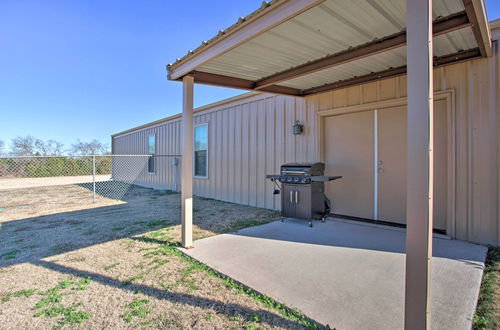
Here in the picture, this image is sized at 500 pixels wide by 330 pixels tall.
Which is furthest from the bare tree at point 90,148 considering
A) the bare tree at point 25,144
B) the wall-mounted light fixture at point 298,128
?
the wall-mounted light fixture at point 298,128

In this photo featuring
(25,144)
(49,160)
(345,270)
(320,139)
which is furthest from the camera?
(25,144)

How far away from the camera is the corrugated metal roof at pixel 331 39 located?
2.25 m

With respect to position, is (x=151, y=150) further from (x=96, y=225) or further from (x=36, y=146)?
(x=36, y=146)

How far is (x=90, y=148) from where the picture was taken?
21.9 m

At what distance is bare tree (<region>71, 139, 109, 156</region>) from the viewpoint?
20828mm

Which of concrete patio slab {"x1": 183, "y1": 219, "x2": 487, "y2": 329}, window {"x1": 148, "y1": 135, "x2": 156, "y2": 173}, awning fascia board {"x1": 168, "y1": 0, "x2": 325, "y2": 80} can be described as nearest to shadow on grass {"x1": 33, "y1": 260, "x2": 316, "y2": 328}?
concrete patio slab {"x1": 183, "y1": 219, "x2": 487, "y2": 329}

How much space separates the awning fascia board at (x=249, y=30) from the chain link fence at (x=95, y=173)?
20.1 feet

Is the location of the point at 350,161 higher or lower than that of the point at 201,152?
lower

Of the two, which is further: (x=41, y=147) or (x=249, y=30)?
(x=41, y=147)

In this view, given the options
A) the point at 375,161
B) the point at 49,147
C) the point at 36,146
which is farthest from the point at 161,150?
the point at 36,146

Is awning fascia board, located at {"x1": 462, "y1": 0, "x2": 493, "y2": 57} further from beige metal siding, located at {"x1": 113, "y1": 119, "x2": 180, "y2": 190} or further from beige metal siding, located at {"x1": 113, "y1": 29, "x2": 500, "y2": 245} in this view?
beige metal siding, located at {"x1": 113, "y1": 119, "x2": 180, "y2": 190}

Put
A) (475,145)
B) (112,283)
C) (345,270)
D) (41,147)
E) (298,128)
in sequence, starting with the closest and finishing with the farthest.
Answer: (112,283), (345,270), (475,145), (298,128), (41,147)

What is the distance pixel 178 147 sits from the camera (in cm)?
970

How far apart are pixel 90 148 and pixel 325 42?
78.4 ft
